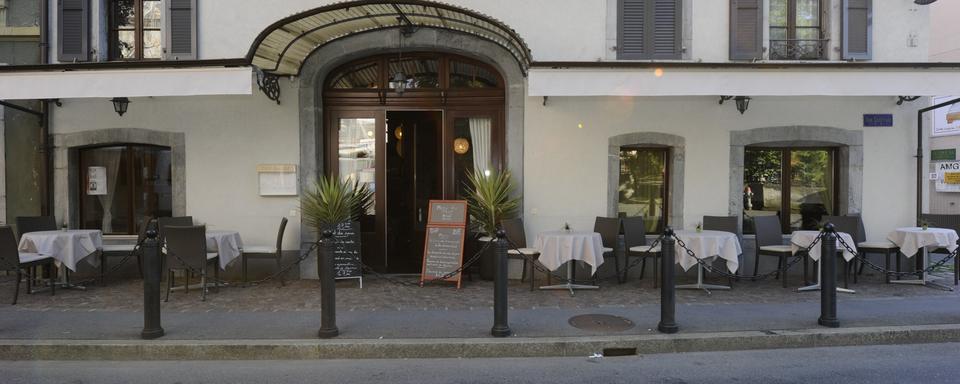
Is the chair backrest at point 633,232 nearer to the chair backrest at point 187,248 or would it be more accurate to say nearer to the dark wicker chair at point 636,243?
the dark wicker chair at point 636,243

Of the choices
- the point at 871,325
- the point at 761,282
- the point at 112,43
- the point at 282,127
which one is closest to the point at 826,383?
the point at 871,325

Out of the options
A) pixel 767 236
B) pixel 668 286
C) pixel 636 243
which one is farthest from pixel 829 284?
pixel 636 243

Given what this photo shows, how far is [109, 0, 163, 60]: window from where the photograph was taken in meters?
A: 9.09

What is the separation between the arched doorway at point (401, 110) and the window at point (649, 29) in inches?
81.2

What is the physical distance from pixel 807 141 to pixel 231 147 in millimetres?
9091

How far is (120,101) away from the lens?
8789 mm

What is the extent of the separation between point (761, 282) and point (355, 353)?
6161 millimetres

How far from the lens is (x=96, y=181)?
9.30m

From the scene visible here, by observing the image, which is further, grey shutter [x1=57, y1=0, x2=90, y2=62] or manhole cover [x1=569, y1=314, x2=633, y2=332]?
grey shutter [x1=57, y1=0, x2=90, y2=62]

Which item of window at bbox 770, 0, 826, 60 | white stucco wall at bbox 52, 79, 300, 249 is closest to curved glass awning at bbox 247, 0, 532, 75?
white stucco wall at bbox 52, 79, 300, 249

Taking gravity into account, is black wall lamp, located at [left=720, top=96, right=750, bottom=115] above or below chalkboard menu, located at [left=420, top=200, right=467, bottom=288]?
above

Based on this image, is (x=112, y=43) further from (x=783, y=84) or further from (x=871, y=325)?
(x=871, y=325)

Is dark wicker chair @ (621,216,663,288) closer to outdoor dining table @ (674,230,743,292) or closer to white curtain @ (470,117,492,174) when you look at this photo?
outdoor dining table @ (674,230,743,292)

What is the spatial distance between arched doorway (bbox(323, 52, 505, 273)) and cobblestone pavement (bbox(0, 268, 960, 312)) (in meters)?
1.70
